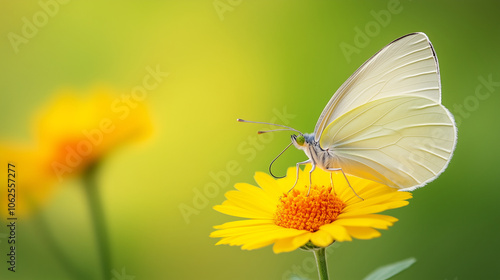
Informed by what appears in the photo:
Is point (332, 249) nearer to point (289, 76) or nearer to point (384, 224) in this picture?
point (289, 76)

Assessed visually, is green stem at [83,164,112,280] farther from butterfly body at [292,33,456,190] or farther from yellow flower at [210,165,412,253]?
butterfly body at [292,33,456,190]

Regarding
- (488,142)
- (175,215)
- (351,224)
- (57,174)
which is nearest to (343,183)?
(351,224)

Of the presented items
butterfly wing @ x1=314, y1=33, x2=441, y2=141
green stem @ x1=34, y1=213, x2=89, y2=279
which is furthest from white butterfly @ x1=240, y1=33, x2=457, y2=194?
green stem @ x1=34, y1=213, x2=89, y2=279

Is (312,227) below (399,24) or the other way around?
below

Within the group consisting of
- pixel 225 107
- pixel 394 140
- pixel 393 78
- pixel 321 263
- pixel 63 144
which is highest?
pixel 225 107

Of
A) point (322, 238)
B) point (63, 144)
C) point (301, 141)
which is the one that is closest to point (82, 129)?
point (63, 144)

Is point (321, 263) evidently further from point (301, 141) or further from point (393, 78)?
point (393, 78)

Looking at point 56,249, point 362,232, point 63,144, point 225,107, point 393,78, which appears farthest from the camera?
point 225,107
